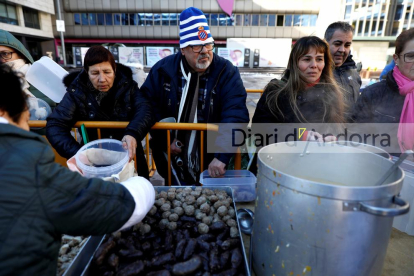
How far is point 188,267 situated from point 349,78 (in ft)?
9.91

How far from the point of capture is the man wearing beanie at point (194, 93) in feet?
7.89

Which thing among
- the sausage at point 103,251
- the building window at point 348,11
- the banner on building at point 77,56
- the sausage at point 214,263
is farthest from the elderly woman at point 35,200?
the building window at point 348,11

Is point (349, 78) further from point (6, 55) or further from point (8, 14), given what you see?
point (8, 14)

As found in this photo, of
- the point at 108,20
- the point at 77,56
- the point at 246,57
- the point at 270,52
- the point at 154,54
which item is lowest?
the point at 77,56

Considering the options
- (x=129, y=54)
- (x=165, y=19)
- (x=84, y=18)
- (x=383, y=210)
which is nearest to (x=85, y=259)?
(x=383, y=210)

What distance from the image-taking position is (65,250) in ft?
5.00

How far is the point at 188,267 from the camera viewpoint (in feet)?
4.00

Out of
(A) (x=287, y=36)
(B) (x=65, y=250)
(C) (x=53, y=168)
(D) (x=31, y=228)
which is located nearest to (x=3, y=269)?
(D) (x=31, y=228)

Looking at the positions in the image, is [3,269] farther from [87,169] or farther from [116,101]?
[116,101]

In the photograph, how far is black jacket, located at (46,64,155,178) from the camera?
220cm

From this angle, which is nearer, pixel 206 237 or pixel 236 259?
pixel 236 259

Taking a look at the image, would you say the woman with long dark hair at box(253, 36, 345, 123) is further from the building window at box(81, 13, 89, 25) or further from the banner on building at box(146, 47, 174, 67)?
the building window at box(81, 13, 89, 25)

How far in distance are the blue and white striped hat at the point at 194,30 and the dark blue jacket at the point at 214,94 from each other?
0.24 m

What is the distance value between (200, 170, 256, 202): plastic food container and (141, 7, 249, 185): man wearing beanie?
0.23ft
